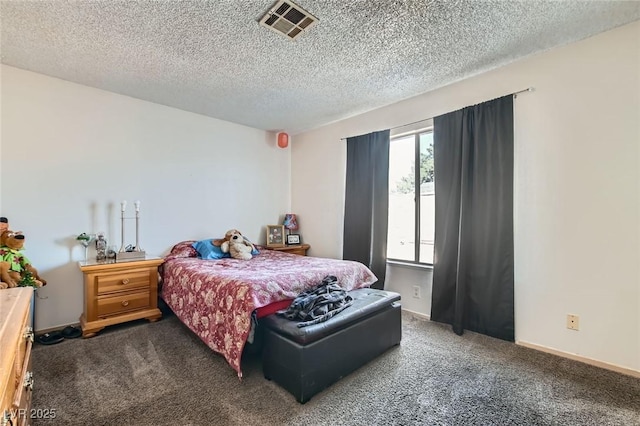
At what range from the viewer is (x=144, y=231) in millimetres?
3334

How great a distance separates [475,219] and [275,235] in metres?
2.73

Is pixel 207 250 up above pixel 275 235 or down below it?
below

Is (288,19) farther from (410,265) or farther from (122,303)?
(122,303)

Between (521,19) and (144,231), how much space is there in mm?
3928

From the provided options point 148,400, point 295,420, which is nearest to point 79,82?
point 148,400

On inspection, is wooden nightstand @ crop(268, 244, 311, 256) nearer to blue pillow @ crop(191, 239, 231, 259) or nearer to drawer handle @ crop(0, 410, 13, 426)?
blue pillow @ crop(191, 239, 231, 259)

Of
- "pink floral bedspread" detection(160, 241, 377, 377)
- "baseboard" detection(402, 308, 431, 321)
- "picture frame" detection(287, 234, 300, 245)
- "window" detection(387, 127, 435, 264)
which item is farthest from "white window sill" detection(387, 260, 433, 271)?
"picture frame" detection(287, 234, 300, 245)

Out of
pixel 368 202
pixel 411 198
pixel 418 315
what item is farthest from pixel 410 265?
pixel 368 202

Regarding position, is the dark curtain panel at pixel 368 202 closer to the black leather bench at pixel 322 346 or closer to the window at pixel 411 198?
the window at pixel 411 198

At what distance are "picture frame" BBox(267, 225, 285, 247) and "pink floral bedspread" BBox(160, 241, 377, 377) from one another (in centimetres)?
105

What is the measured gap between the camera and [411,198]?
3408mm

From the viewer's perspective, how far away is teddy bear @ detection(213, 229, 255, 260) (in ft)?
11.3

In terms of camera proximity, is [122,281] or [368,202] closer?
[122,281]

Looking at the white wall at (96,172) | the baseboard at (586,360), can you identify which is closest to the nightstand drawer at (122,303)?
the white wall at (96,172)
